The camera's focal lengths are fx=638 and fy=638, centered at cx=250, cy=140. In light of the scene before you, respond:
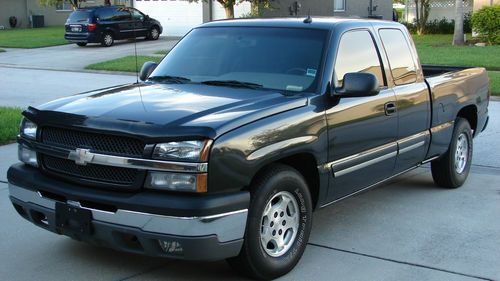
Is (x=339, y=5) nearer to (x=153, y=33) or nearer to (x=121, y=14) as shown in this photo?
(x=153, y=33)

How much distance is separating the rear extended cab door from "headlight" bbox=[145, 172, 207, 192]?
244 centimetres

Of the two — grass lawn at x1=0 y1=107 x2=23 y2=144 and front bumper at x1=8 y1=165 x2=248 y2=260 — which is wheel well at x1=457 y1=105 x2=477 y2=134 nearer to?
front bumper at x1=8 y1=165 x2=248 y2=260

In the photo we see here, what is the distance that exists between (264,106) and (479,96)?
3.88 m

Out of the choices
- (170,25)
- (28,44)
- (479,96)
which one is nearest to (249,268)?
(479,96)

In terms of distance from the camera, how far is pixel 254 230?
160 inches

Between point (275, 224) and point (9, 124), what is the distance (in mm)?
6597

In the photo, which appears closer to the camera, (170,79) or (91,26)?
A: (170,79)

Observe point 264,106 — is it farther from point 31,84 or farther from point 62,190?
point 31,84

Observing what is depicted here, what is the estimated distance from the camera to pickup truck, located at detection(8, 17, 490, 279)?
12.5 feet

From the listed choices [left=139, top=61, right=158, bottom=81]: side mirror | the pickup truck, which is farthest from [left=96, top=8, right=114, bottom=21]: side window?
the pickup truck

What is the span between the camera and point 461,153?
23.2 ft

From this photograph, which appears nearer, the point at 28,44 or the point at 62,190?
the point at 62,190

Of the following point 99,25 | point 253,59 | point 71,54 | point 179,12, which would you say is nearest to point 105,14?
point 99,25

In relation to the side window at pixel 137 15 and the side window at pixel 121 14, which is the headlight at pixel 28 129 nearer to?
the side window at pixel 121 14
